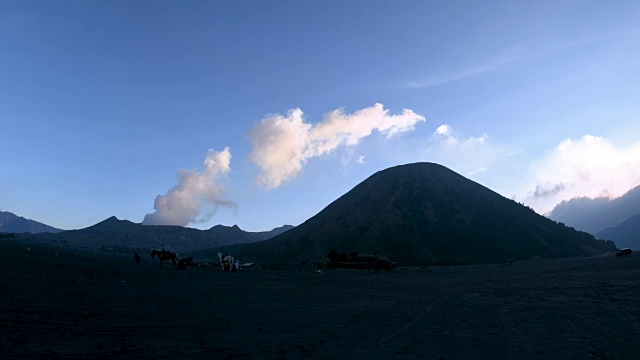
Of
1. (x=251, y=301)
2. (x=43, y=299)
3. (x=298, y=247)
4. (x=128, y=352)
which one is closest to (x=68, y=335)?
(x=128, y=352)

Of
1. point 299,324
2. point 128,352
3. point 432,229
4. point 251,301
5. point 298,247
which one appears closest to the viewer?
point 128,352

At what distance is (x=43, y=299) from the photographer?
715 inches

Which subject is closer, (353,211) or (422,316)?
(422,316)

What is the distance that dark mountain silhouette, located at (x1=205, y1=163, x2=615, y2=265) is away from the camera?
140125mm

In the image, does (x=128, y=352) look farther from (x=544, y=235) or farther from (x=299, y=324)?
(x=544, y=235)

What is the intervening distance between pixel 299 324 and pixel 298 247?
5424 inches

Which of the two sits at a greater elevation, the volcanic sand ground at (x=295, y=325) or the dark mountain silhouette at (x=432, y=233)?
the dark mountain silhouette at (x=432, y=233)

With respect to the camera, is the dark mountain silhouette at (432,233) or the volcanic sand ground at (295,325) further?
the dark mountain silhouette at (432,233)

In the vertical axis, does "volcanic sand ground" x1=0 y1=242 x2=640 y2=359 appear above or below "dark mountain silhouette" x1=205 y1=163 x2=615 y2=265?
below

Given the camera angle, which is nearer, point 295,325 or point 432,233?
point 295,325

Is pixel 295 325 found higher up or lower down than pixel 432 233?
lower down

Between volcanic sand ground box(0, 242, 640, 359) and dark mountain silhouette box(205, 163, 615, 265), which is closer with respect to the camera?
volcanic sand ground box(0, 242, 640, 359)

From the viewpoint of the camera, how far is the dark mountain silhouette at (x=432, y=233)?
460 feet

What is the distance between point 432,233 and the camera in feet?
530
